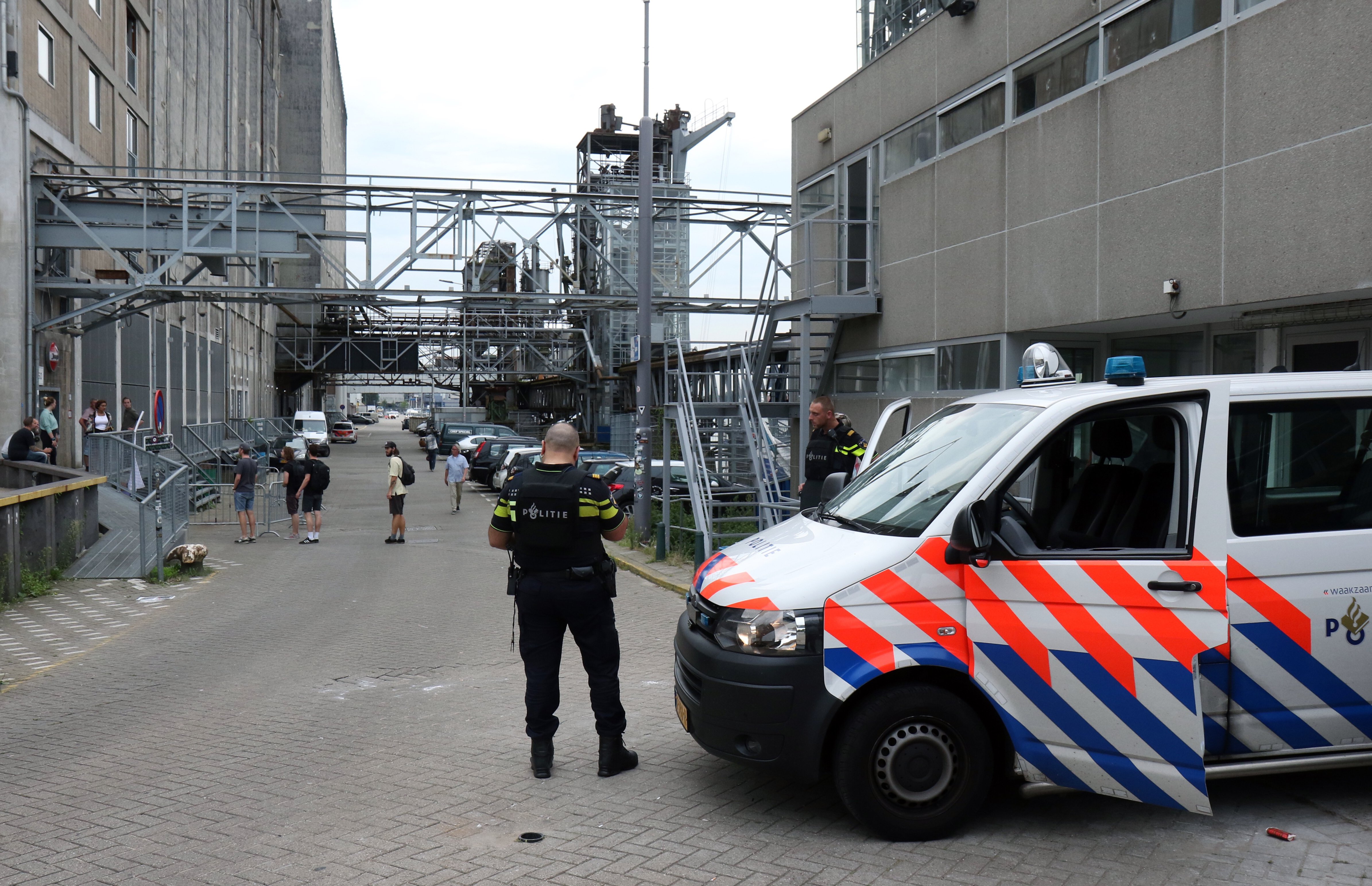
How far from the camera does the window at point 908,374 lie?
13875 mm

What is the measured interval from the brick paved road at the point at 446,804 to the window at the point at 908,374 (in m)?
6.43

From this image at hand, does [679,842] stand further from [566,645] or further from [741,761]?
[566,645]

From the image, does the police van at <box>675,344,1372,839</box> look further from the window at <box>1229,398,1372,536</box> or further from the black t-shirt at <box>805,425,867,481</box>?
the black t-shirt at <box>805,425,867,481</box>

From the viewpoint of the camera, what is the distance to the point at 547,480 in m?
5.57

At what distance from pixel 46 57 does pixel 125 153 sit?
6277 mm

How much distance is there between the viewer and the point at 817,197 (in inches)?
704

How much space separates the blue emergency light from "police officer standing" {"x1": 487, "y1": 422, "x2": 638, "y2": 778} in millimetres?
2455

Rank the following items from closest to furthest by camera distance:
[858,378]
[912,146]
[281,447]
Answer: [912,146], [858,378], [281,447]

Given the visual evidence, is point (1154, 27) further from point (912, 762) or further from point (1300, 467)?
point (912, 762)

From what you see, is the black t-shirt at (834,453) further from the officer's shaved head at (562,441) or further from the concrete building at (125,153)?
the concrete building at (125,153)

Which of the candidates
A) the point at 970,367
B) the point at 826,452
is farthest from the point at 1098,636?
the point at 970,367

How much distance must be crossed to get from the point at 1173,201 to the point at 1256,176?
0.94 metres

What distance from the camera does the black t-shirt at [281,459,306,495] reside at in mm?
19719

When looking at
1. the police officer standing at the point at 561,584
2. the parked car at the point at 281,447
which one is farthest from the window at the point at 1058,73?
the parked car at the point at 281,447
